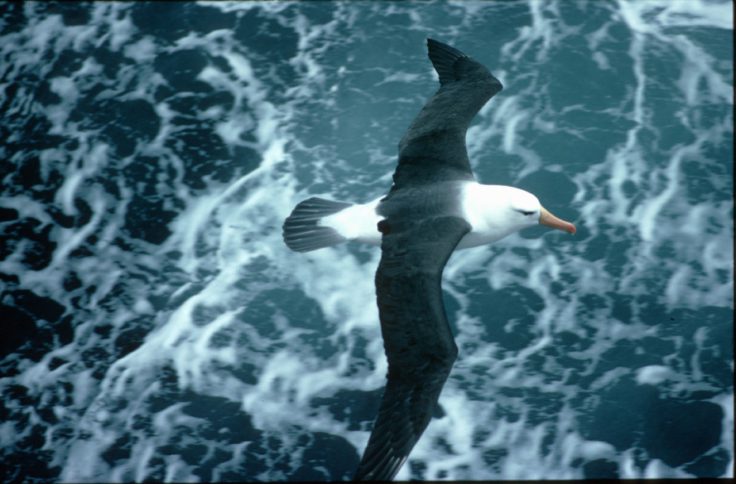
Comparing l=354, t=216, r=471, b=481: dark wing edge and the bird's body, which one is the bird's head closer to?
the bird's body

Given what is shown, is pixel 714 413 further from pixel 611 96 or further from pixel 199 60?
pixel 199 60

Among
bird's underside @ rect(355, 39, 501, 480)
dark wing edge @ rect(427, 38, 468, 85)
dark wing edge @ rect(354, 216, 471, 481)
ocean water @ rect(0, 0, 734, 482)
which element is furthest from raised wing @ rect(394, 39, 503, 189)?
ocean water @ rect(0, 0, 734, 482)

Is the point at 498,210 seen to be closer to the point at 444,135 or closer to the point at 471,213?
the point at 471,213

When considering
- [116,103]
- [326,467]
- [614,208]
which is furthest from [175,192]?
[614,208]

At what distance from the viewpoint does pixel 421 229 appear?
23.5 feet

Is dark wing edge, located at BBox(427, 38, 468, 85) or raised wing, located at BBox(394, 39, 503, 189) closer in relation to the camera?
raised wing, located at BBox(394, 39, 503, 189)

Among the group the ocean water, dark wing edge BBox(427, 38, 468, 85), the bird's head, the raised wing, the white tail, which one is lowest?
the ocean water

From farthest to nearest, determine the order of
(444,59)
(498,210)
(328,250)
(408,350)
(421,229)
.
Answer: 1. (328,250)
2. (444,59)
3. (498,210)
4. (421,229)
5. (408,350)

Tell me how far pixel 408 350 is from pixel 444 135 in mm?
2341

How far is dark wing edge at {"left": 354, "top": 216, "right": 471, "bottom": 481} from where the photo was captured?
6.02 metres

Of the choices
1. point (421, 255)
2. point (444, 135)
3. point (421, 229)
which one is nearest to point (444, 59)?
point (444, 135)

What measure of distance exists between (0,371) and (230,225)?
261cm

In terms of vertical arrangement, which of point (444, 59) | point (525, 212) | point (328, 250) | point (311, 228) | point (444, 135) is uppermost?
point (444, 59)

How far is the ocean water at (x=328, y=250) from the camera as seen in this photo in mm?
7699
